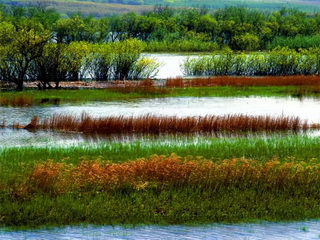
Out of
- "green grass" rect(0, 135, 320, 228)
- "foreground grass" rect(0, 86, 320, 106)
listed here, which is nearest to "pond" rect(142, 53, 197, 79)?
"foreground grass" rect(0, 86, 320, 106)

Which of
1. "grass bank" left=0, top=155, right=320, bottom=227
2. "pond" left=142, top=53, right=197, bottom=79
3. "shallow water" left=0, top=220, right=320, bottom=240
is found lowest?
"pond" left=142, top=53, right=197, bottom=79

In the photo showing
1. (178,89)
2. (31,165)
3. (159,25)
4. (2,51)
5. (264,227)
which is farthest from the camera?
(159,25)

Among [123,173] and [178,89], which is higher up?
[123,173]

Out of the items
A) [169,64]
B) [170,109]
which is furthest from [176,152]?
[169,64]

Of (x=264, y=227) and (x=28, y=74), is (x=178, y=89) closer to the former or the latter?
(x=28, y=74)

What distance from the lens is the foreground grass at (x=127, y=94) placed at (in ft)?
149

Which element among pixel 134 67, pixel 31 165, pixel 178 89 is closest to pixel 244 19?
pixel 134 67

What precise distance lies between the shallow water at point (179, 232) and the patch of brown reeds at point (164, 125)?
599 inches

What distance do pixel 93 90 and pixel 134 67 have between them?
11.1 meters

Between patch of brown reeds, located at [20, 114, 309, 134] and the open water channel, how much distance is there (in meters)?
1.14

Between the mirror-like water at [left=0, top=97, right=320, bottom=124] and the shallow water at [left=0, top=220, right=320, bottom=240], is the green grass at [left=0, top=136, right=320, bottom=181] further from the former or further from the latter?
the mirror-like water at [left=0, top=97, right=320, bottom=124]

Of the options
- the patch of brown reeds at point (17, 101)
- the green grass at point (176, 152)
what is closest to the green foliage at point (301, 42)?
the patch of brown reeds at point (17, 101)

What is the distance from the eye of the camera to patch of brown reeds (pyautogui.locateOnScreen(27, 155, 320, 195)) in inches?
777

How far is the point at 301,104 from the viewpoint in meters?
46.4
